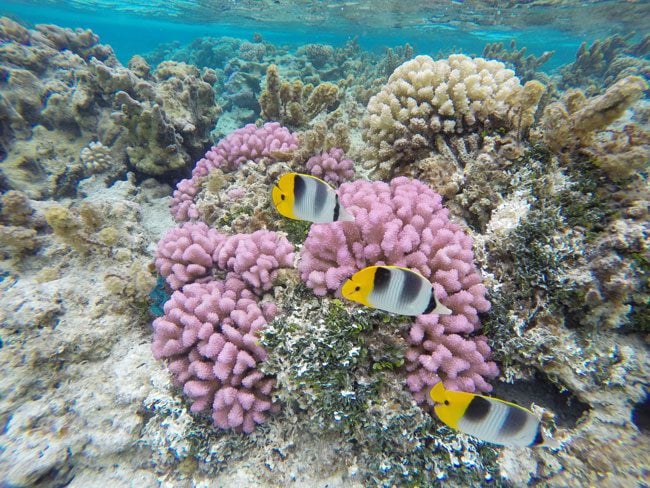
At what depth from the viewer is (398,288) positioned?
1.73 m

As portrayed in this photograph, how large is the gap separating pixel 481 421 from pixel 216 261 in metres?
3.07

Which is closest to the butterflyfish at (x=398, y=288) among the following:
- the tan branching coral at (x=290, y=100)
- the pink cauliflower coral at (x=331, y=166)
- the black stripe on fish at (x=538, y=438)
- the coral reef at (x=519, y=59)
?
the black stripe on fish at (x=538, y=438)

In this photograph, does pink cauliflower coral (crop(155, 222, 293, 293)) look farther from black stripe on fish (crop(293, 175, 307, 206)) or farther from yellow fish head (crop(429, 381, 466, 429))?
yellow fish head (crop(429, 381, 466, 429))

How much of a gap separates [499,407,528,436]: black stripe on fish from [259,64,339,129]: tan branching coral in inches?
244

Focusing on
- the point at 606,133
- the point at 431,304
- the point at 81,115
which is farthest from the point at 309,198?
the point at 81,115

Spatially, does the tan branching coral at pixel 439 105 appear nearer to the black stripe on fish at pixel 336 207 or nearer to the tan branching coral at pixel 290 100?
the tan branching coral at pixel 290 100

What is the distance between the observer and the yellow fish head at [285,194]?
193cm

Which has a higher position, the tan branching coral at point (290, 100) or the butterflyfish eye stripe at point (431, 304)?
the tan branching coral at point (290, 100)

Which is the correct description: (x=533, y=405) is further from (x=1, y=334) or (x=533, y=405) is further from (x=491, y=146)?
(x=1, y=334)

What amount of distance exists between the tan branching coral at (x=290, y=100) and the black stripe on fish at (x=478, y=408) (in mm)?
6129

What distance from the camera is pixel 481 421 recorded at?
1.77m

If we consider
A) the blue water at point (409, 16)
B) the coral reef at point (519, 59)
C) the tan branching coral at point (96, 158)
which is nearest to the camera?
the tan branching coral at point (96, 158)

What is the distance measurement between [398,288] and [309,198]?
728 millimetres

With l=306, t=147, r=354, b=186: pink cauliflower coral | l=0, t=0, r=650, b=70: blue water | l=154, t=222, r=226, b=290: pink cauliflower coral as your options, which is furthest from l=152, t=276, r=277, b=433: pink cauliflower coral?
l=0, t=0, r=650, b=70: blue water
